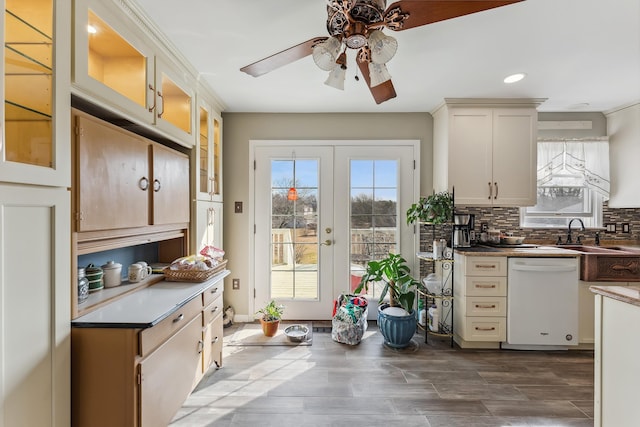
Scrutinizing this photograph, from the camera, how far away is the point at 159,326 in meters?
1.54

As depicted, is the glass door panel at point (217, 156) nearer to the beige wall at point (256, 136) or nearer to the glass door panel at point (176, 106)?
the beige wall at point (256, 136)

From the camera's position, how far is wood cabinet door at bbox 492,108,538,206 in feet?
10.0

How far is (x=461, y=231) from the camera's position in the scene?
9.73 ft

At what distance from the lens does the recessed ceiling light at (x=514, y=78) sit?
248 cm

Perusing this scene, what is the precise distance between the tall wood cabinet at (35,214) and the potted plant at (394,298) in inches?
90.4

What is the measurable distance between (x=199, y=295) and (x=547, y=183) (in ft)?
12.1

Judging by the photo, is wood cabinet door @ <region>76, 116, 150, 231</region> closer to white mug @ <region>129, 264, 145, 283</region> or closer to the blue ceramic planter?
white mug @ <region>129, 264, 145, 283</region>

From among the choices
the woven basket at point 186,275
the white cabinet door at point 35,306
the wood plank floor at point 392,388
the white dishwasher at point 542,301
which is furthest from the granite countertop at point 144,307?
the white dishwasher at point 542,301

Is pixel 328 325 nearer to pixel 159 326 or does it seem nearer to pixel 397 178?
pixel 397 178

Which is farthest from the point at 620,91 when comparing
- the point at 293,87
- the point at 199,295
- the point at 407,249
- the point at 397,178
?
the point at 199,295

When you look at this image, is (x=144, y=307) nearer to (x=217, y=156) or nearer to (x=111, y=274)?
(x=111, y=274)

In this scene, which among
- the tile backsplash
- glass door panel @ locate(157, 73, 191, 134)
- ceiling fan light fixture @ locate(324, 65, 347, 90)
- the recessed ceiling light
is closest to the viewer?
ceiling fan light fixture @ locate(324, 65, 347, 90)

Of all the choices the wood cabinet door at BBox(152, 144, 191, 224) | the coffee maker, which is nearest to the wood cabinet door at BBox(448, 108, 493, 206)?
the coffee maker

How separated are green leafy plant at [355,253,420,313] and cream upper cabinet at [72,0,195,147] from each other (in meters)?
2.15
